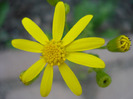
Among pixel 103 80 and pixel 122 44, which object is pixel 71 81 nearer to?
pixel 103 80

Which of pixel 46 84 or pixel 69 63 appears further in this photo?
pixel 69 63

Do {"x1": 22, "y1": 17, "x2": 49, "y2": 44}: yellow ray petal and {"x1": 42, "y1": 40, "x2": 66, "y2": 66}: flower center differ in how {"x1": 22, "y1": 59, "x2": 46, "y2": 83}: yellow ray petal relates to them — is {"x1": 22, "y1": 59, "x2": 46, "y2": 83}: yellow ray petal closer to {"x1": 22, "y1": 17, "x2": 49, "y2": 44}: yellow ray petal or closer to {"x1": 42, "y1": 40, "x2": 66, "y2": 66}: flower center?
{"x1": 42, "y1": 40, "x2": 66, "y2": 66}: flower center

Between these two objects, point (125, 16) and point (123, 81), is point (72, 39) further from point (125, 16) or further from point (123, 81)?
point (125, 16)

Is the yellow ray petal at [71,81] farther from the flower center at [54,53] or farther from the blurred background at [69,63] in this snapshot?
the blurred background at [69,63]

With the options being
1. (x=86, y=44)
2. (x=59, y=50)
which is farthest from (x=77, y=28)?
(x=59, y=50)

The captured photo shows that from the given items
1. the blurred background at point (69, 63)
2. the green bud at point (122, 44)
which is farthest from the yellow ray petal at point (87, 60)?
the blurred background at point (69, 63)

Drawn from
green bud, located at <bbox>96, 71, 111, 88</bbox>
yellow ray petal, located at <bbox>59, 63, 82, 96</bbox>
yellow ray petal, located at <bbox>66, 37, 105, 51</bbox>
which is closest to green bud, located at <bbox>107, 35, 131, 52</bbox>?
yellow ray petal, located at <bbox>66, 37, 105, 51</bbox>
